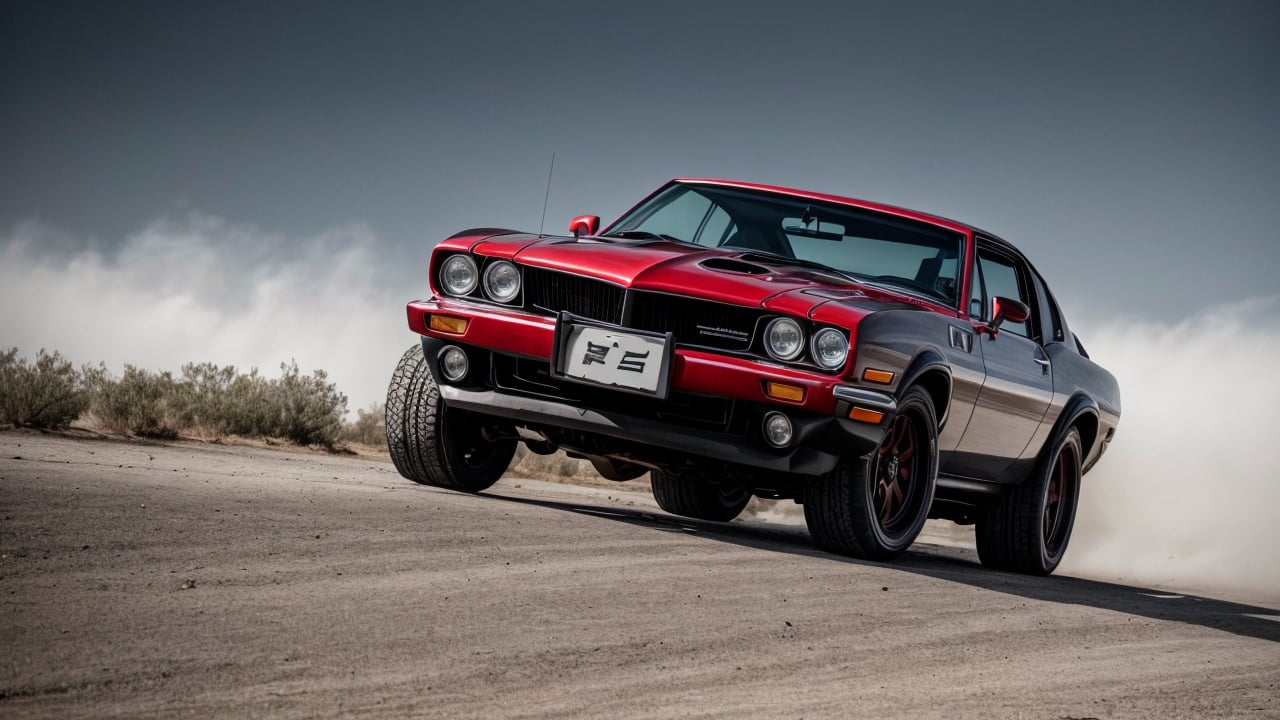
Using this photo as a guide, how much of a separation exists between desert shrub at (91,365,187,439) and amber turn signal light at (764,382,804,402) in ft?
26.3

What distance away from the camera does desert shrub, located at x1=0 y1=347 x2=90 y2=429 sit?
36.3 feet

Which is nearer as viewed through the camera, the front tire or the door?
the front tire

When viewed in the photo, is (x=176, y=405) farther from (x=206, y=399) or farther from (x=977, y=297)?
(x=977, y=297)

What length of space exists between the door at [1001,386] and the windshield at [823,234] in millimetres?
255

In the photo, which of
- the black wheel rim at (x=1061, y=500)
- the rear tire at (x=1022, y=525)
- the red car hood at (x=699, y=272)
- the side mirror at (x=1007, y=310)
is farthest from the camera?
the black wheel rim at (x=1061, y=500)

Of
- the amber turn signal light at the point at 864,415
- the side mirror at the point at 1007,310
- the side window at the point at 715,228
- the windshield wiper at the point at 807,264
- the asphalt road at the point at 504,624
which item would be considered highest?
the side window at the point at 715,228

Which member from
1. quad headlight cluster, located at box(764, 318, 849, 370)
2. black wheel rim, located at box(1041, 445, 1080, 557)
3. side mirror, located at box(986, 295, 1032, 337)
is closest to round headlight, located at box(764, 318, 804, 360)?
quad headlight cluster, located at box(764, 318, 849, 370)

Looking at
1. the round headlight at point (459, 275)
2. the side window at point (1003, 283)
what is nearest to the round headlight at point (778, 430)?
the round headlight at point (459, 275)

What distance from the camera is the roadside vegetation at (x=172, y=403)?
37.1 ft

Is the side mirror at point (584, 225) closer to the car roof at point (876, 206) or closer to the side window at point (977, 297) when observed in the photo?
the car roof at point (876, 206)

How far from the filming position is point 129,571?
3.98 metres

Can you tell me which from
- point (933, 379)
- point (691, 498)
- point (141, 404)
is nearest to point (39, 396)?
point (141, 404)

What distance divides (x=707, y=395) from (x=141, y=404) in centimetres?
884

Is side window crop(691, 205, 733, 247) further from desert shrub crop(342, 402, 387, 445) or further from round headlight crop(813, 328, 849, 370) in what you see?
desert shrub crop(342, 402, 387, 445)
